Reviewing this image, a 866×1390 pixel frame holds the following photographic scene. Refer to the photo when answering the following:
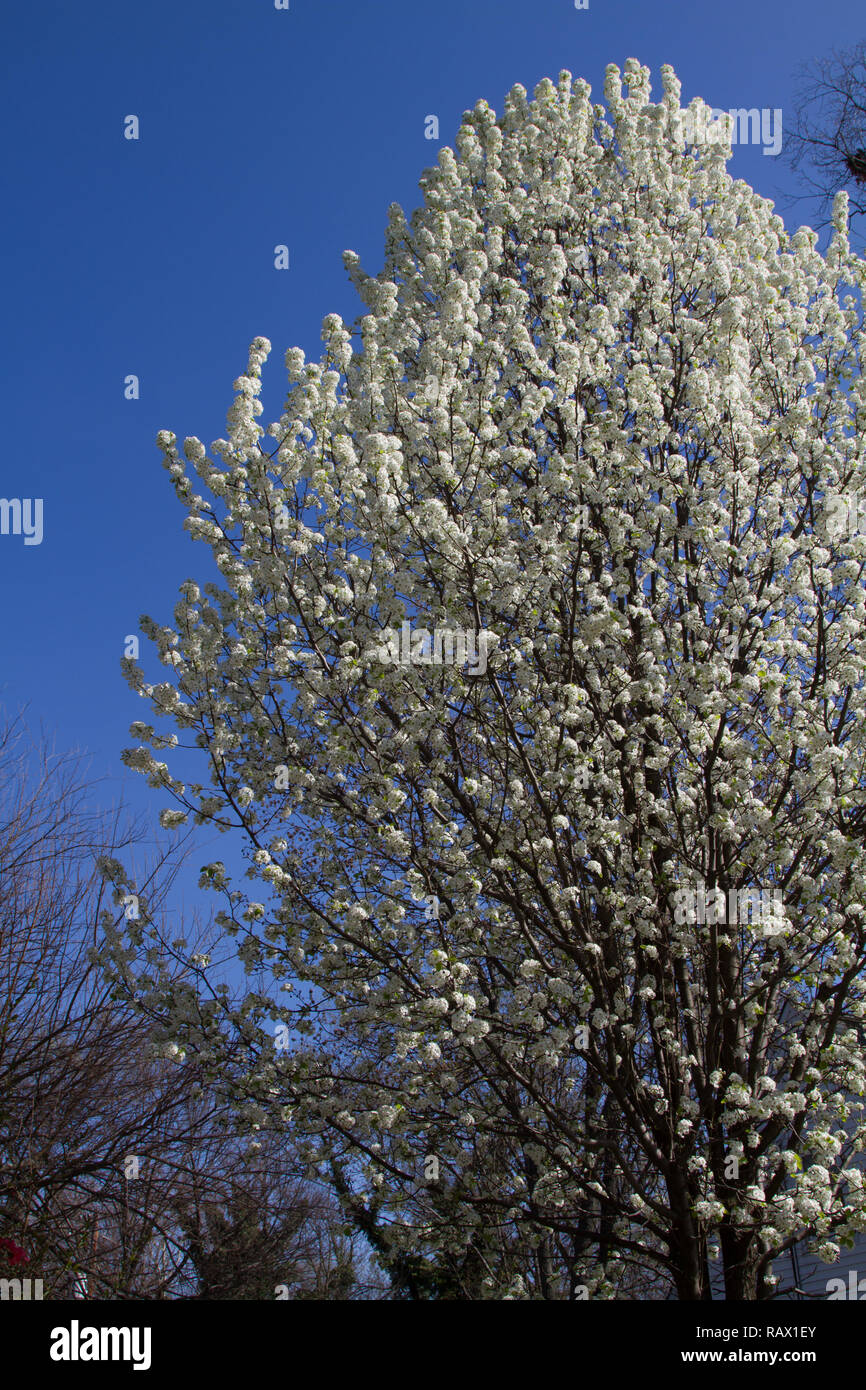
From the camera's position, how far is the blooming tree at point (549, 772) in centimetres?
599

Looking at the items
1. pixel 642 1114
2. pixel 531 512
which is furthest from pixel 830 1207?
pixel 531 512

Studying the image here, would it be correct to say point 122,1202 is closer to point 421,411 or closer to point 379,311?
point 421,411

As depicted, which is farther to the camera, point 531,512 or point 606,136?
point 606,136

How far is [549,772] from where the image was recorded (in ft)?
20.2

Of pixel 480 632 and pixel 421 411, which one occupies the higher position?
pixel 421 411

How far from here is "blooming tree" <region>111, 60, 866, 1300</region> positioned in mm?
5988

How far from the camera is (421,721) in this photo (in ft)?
19.2

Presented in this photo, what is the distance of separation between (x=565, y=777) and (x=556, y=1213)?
3.38 m

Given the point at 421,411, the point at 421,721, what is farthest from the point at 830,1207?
the point at 421,411

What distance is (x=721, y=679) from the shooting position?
20.7ft

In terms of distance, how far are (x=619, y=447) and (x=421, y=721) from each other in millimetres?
2636
